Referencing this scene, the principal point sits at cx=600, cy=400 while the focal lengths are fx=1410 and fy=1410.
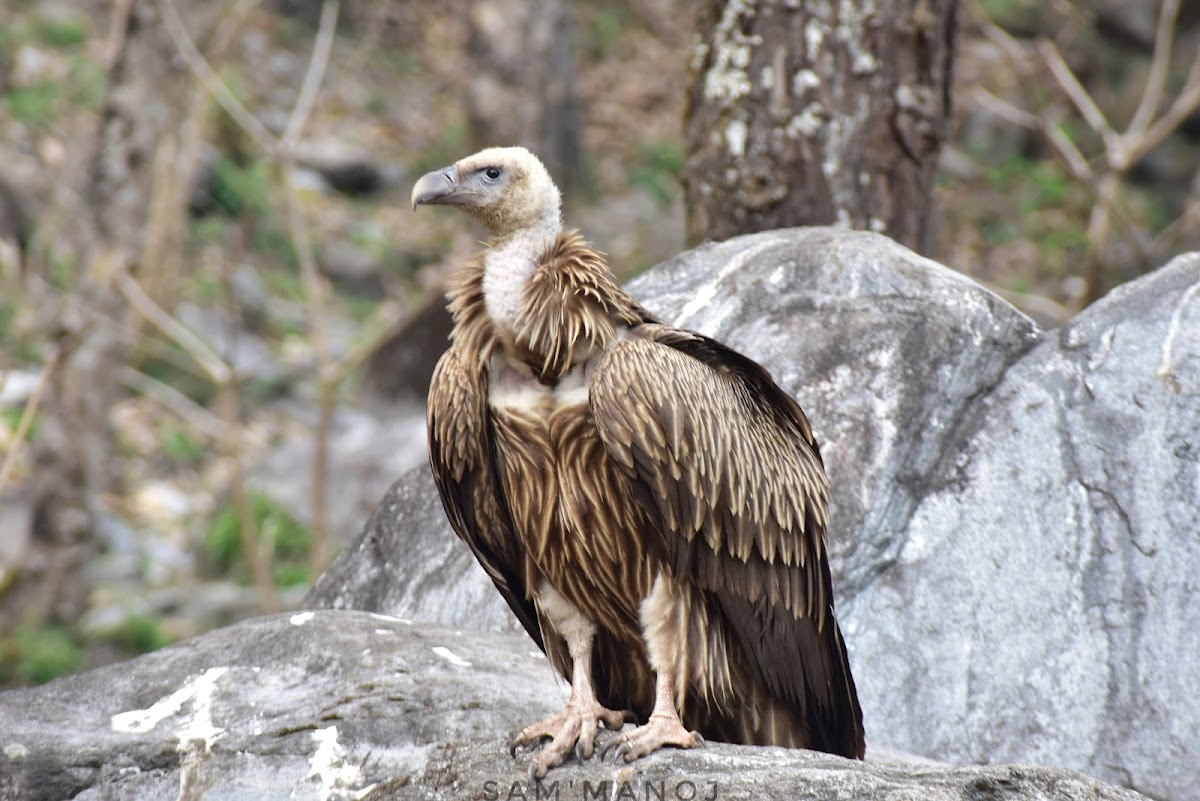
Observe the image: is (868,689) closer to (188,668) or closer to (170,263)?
(188,668)

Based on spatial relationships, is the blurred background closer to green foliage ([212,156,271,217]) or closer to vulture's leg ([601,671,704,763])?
green foliage ([212,156,271,217])

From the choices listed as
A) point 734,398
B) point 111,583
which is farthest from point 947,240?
point 734,398

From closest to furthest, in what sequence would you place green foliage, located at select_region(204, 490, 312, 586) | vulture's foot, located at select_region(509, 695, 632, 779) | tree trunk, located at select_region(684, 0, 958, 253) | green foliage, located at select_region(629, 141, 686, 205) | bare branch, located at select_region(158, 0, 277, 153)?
vulture's foot, located at select_region(509, 695, 632, 779)
tree trunk, located at select_region(684, 0, 958, 253)
bare branch, located at select_region(158, 0, 277, 153)
green foliage, located at select_region(204, 490, 312, 586)
green foliage, located at select_region(629, 141, 686, 205)

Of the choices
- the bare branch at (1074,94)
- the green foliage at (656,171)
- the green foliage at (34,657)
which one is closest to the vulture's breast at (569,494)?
the bare branch at (1074,94)

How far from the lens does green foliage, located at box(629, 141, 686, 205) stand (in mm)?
15352

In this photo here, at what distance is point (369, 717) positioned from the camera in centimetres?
366

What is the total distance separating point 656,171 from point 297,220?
909 centimetres

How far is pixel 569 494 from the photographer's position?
3.47 metres

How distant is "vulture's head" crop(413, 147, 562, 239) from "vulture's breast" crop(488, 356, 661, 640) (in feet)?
1.22

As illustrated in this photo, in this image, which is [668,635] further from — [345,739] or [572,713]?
[345,739]

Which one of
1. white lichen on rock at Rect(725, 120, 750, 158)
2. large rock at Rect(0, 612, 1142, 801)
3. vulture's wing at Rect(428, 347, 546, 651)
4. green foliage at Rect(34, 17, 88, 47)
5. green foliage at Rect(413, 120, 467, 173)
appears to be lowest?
large rock at Rect(0, 612, 1142, 801)

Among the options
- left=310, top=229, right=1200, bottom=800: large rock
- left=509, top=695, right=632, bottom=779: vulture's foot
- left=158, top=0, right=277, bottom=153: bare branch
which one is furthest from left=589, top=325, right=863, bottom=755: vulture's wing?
left=158, top=0, right=277, bottom=153: bare branch

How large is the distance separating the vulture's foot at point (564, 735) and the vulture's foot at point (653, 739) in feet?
0.19

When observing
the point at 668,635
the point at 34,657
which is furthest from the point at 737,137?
the point at 34,657
